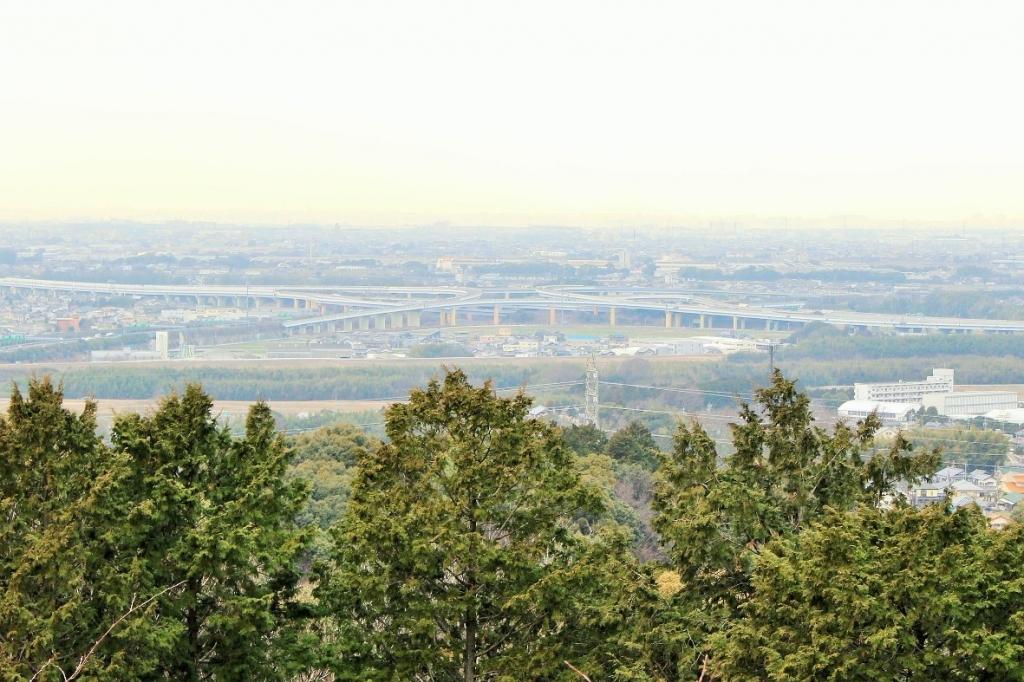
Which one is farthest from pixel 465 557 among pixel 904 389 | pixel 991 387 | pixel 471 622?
pixel 991 387

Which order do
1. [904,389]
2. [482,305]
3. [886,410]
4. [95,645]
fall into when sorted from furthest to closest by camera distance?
1. [482,305]
2. [904,389]
3. [886,410]
4. [95,645]

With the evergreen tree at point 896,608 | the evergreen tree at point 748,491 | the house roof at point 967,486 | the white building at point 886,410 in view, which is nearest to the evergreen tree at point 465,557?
the evergreen tree at point 748,491

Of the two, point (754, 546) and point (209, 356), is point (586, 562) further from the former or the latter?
point (209, 356)

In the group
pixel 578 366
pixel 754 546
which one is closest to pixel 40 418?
pixel 754 546

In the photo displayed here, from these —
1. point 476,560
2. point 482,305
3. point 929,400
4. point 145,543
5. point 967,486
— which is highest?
point 145,543

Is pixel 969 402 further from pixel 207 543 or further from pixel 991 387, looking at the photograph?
pixel 207 543
